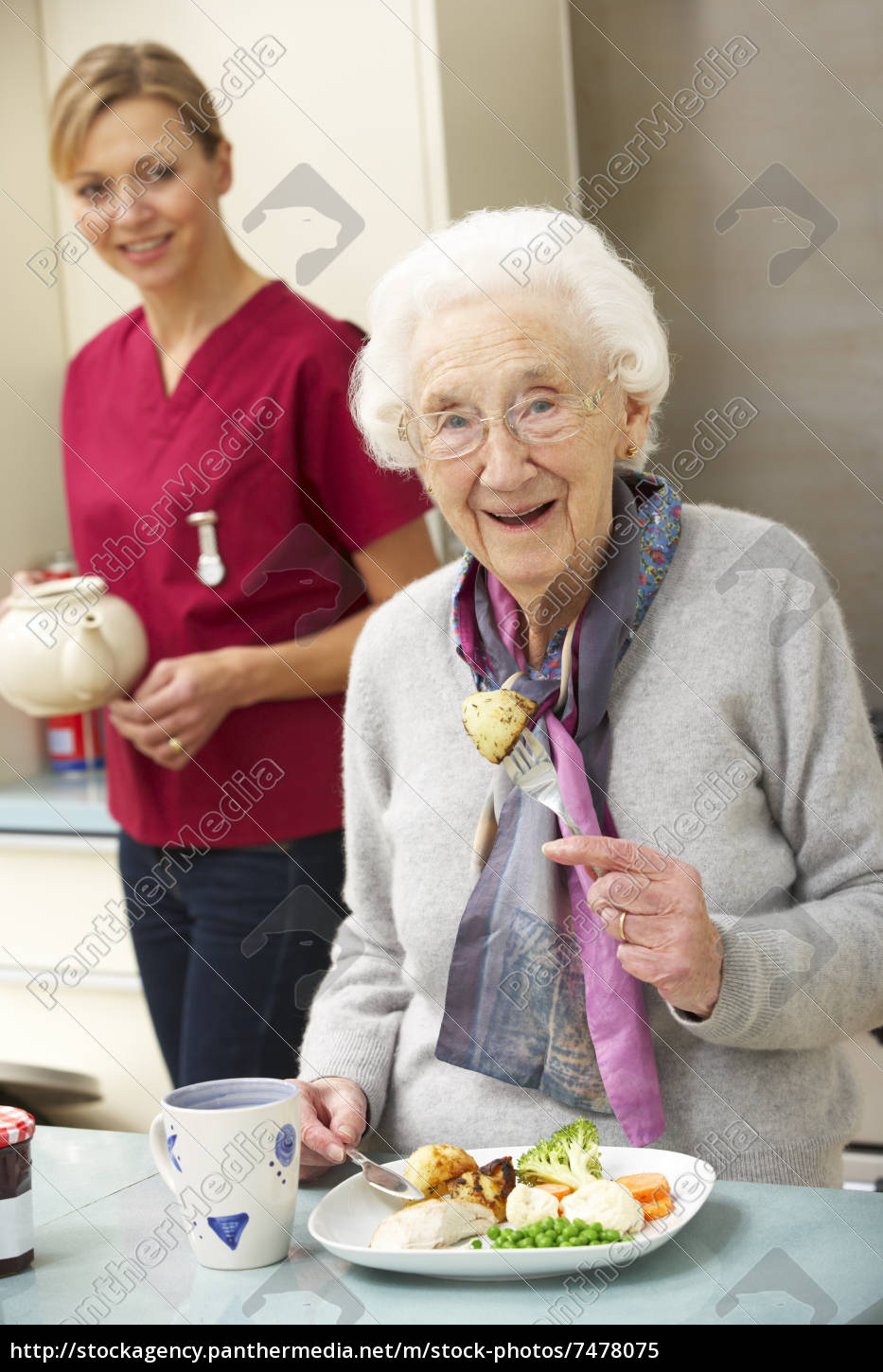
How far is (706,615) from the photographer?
105cm

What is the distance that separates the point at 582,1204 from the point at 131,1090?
4.72 feet

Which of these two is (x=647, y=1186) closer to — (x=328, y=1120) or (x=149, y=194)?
(x=328, y=1120)

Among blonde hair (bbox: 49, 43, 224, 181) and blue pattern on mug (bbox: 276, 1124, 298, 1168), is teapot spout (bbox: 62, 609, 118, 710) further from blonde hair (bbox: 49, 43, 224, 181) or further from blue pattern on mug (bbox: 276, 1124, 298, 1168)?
blue pattern on mug (bbox: 276, 1124, 298, 1168)

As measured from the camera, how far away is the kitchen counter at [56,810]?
1.94 m

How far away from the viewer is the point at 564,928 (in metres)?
1.01

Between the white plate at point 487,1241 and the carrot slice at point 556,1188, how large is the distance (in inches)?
1.4

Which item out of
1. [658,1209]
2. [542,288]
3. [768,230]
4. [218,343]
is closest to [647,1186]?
[658,1209]

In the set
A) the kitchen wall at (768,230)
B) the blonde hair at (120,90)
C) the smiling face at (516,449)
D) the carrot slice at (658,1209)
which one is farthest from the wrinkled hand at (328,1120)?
the kitchen wall at (768,230)

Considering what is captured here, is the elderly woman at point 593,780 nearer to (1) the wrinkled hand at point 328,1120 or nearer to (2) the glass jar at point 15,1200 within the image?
(1) the wrinkled hand at point 328,1120

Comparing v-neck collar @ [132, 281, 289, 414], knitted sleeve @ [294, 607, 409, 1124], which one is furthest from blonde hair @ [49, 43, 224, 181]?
knitted sleeve @ [294, 607, 409, 1124]

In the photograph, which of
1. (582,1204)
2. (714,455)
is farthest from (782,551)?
(714,455)

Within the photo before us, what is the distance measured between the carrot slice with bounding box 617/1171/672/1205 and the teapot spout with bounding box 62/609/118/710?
946 mm

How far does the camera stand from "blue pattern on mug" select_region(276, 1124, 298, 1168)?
2.41 ft

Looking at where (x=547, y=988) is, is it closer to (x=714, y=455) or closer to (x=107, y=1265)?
(x=107, y=1265)
